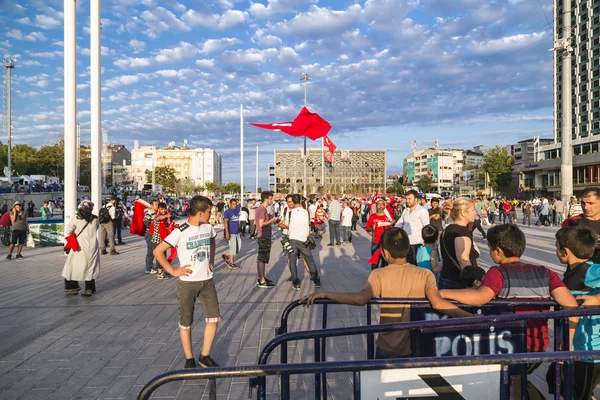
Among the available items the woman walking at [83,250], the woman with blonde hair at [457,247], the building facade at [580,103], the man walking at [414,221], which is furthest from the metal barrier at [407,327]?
the building facade at [580,103]

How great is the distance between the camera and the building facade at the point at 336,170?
149m

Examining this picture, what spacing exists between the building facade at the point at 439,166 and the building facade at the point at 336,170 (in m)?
12.2

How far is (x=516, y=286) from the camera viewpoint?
114 inches

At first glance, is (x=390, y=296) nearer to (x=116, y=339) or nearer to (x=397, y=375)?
(x=397, y=375)

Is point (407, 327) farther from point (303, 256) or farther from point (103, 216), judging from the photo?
point (103, 216)

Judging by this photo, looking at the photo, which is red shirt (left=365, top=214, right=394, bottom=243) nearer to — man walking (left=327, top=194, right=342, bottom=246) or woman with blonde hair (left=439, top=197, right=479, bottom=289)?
woman with blonde hair (left=439, top=197, right=479, bottom=289)

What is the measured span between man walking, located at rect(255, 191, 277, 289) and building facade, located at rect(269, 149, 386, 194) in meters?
134

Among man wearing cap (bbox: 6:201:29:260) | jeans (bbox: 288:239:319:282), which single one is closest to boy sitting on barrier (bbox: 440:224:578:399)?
jeans (bbox: 288:239:319:282)

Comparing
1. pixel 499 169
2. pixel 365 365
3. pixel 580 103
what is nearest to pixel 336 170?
pixel 580 103

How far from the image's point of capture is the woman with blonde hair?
457 centimetres

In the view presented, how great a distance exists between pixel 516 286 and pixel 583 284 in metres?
0.73

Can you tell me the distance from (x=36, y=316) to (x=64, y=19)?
10.1 m

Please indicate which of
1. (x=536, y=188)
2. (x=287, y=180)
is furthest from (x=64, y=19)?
(x=287, y=180)

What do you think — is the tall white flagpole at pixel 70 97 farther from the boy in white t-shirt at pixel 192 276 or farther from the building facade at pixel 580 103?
the building facade at pixel 580 103
